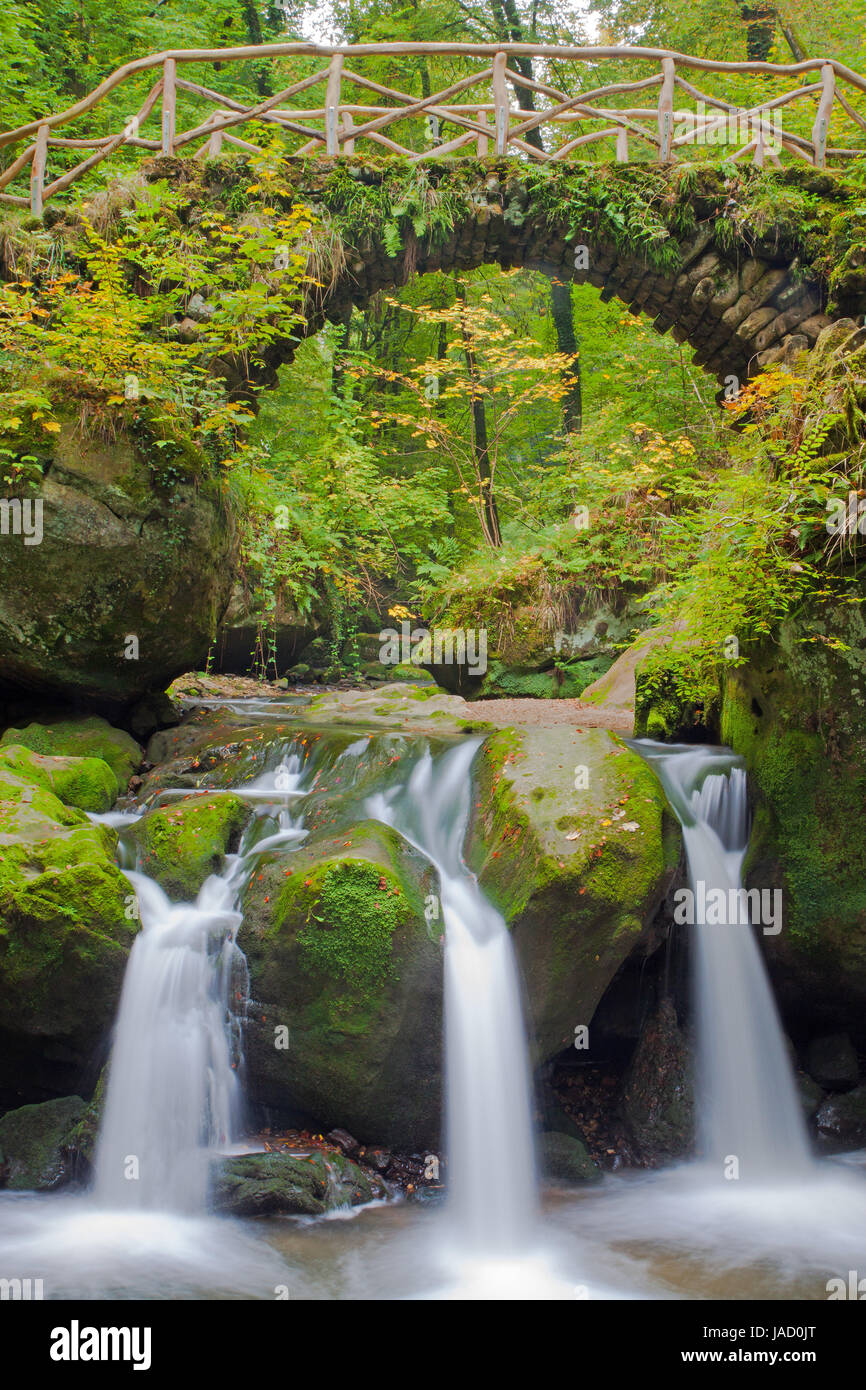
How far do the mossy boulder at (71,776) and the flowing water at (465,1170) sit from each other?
116 centimetres

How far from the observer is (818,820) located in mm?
5871

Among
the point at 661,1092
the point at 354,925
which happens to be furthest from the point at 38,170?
the point at 661,1092

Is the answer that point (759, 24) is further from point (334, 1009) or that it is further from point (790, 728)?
point (334, 1009)

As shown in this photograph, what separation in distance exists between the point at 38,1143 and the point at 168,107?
10.3m

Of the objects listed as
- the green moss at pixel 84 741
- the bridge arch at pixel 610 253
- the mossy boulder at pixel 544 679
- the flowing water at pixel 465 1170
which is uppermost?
the bridge arch at pixel 610 253

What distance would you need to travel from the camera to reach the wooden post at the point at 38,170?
999 centimetres

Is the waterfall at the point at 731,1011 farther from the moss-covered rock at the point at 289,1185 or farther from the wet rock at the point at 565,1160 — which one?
the moss-covered rock at the point at 289,1185

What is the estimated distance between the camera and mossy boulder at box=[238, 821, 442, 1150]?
5.05 meters

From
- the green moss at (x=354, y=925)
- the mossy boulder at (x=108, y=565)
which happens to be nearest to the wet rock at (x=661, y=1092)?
the green moss at (x=354, y=925)

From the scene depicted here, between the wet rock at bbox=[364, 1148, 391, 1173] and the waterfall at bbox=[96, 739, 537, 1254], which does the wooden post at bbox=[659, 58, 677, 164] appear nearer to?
the waterfall at bbox=[96, 739, 537, 1254]

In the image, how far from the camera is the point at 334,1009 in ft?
16.7

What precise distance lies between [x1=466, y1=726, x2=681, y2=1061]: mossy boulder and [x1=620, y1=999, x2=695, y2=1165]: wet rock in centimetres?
56

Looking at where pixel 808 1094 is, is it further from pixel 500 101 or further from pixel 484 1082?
pixel 500 101
